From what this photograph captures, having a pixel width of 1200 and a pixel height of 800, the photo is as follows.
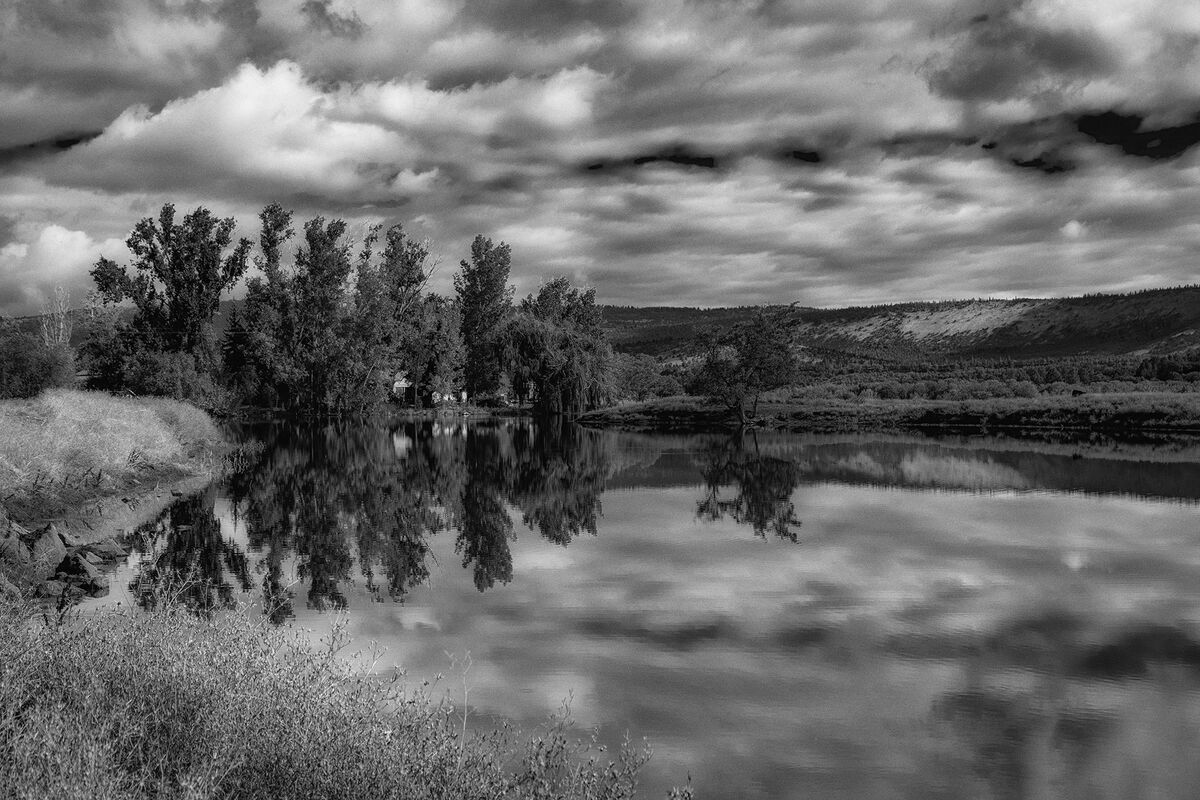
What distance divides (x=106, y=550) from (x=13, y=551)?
89.4 inches

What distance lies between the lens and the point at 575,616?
13.6 metres

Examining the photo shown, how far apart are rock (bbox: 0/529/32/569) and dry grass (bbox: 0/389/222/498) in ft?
16.7

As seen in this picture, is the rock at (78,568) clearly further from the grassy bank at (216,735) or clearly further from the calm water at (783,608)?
the grassy bank at (216,735)

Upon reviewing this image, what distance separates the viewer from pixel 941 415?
68.3m

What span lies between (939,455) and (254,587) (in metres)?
34.5

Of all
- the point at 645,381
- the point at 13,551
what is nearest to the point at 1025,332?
the point at 645,381

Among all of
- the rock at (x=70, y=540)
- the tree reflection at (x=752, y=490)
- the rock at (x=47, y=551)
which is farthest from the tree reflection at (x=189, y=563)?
the tree reflection at (x=752, y=490)

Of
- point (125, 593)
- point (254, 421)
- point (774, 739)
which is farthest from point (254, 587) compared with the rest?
point (254, 421)

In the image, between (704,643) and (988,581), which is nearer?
(704,643)

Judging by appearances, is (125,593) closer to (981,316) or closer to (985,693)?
(985,693)

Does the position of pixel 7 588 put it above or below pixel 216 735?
below

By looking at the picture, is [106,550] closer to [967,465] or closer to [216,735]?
[216,735]

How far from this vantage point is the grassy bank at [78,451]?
20.9m

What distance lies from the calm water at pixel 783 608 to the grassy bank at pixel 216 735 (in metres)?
1.94
